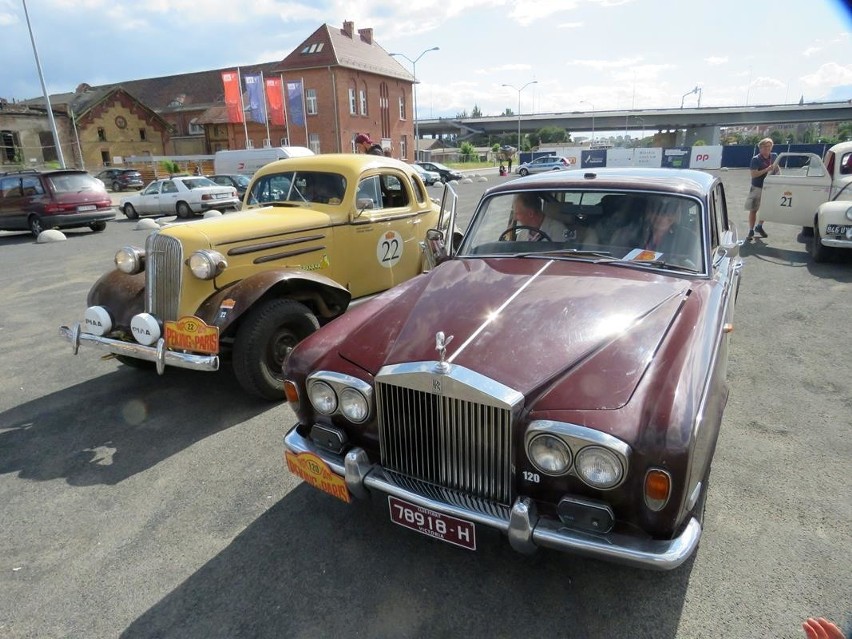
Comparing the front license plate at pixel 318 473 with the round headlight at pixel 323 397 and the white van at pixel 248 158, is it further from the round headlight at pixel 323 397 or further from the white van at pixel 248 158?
the white van at pixel 248 158

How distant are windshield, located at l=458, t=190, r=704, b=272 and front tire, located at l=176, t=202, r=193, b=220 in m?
17.2

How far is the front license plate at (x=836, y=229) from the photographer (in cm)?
795

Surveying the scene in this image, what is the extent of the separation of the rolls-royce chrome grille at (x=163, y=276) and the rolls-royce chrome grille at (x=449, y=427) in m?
2.67

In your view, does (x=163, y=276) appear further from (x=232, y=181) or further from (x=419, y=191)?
(x=232, y=181)

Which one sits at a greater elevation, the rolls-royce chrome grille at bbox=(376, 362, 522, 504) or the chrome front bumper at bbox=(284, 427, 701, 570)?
the rolls-royce chrome grille at bbox=(376, 362, 522, 504)

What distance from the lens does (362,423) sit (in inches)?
104

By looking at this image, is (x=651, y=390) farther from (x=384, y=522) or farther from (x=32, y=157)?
(x=32, y=157)

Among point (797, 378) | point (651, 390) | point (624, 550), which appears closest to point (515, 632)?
point (624, 550)

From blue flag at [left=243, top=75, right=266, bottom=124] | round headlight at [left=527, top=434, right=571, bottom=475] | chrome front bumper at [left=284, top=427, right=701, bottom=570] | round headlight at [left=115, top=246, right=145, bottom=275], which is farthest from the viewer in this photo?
blue flag at [left=243, top=75, right=266, bottom=124]

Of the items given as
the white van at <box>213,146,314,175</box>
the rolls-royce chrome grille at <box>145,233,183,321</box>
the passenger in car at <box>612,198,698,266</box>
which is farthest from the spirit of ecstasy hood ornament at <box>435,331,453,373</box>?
the white van at <box>213,146,314,175</box>

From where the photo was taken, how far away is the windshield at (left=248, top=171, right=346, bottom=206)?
5555 mm

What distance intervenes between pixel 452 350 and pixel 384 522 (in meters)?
1.16

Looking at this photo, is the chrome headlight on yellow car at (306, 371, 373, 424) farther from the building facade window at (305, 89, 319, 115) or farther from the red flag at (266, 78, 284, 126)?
the building facade window at (305, 89, 319, 115)

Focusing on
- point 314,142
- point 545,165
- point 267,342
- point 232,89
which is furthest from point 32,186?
point 314,142
